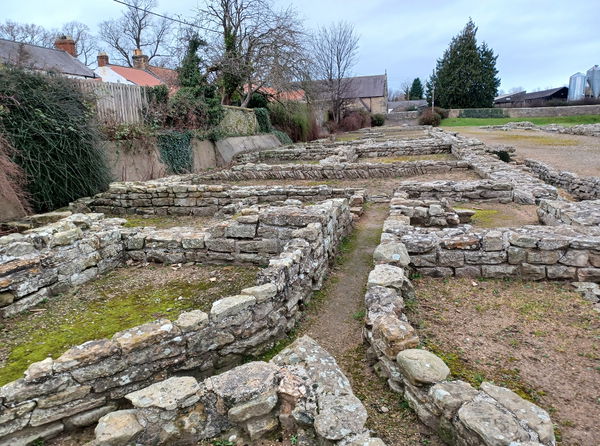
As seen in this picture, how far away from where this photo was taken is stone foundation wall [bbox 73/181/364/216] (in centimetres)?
1010

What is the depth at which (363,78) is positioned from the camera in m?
68.3

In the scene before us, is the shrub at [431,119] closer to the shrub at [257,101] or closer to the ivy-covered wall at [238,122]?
the shrub at [257,101]

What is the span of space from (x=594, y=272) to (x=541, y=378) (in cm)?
272

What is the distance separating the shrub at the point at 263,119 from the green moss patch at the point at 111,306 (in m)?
19.8

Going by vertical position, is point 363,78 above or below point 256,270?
above

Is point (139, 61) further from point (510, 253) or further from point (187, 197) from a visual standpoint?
point (510, 253)

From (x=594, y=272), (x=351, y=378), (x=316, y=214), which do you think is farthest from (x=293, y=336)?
(x=594, y=272)

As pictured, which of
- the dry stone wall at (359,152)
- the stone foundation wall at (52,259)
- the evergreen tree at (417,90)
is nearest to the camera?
the stone foundation wall at (52,259)

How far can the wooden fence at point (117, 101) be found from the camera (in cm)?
1323

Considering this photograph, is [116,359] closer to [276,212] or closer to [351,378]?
[351,378]

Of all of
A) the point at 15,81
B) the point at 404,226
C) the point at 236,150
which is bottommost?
the point at 404,226

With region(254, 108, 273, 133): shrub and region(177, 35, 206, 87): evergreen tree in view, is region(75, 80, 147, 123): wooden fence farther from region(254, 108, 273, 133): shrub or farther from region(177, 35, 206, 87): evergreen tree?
region(254, 108, 273, 133): shrub

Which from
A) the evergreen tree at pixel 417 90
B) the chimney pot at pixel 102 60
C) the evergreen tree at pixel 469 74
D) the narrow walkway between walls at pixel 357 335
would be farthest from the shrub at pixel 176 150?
the evergreen tree at pixel 417 90

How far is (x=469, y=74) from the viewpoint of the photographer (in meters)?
52.1
